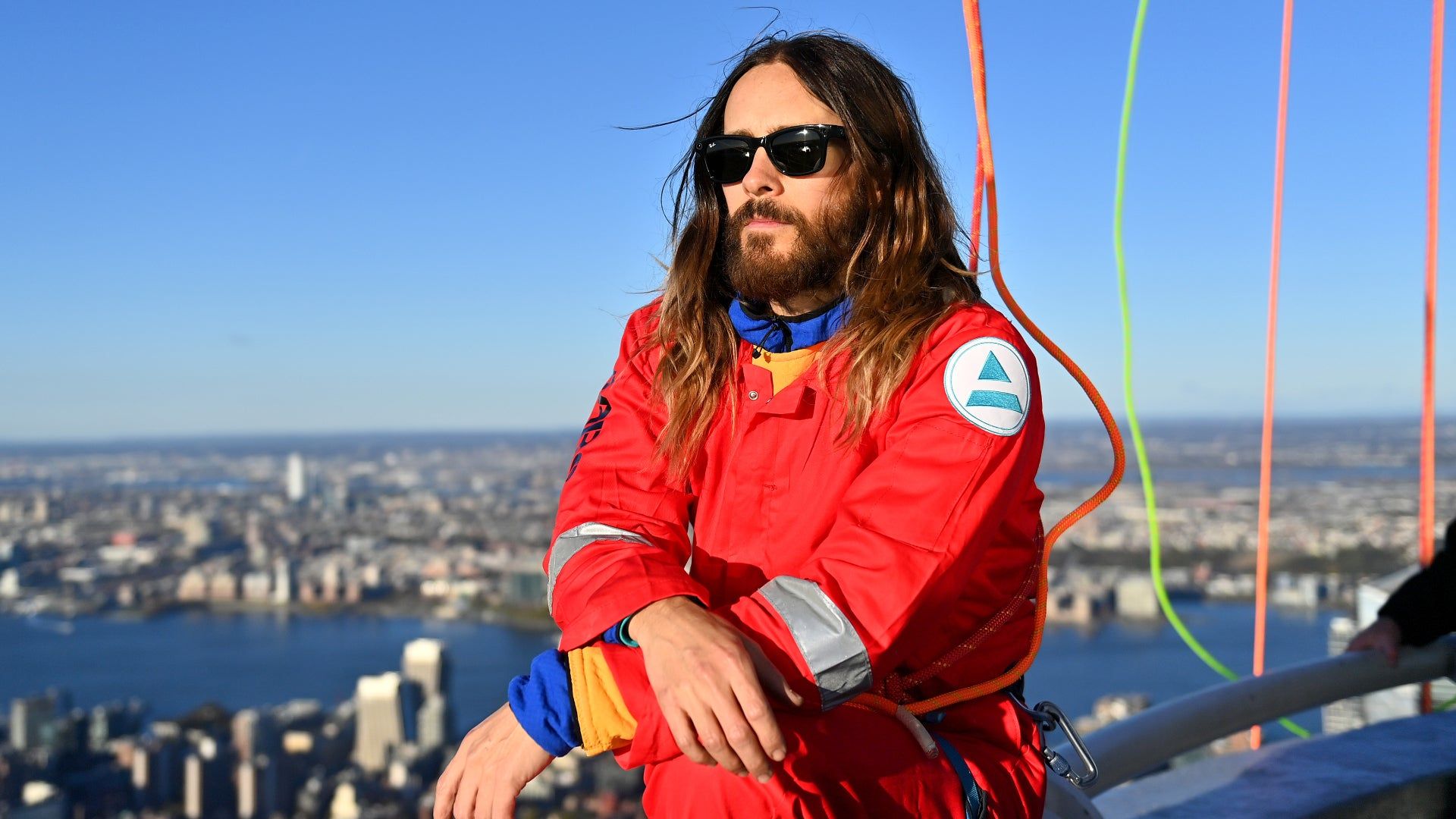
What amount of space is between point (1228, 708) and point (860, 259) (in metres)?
0.91

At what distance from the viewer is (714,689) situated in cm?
95

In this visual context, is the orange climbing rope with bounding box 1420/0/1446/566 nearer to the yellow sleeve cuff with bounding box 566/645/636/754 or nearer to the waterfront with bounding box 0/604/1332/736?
the yellow sleeve cuff with bounding box 566/645/636/754

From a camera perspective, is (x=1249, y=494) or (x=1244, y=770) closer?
(x=1244, y=770)

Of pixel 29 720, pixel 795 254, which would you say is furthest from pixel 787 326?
pixel 29 720

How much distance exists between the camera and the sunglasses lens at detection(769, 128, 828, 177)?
1.38 metres

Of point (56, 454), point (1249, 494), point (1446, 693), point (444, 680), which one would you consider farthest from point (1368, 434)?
point (56, 454)

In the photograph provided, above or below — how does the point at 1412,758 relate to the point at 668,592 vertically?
below

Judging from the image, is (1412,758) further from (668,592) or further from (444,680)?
(444,680)

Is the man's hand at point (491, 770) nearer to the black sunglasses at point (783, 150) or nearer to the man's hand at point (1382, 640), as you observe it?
the black sunglasses at point (783, 150)

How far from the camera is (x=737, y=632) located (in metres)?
1.01

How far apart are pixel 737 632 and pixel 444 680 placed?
14.4 meters

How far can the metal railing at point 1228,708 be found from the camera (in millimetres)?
1476

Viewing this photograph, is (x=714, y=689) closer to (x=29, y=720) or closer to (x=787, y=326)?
(x=787, y=326)

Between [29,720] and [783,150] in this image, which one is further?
[29,720]
